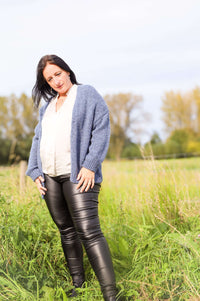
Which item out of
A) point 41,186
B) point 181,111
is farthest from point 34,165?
point 181,111

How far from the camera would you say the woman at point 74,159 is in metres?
2.29

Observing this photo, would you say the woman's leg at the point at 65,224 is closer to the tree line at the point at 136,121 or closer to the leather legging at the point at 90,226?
the leather legging at the point at 90,226

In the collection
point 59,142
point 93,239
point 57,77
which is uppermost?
point 57,77

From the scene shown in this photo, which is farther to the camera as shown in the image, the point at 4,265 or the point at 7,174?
the point at 7,174

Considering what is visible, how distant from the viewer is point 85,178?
7.54 ft

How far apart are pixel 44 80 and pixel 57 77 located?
0.23 meters

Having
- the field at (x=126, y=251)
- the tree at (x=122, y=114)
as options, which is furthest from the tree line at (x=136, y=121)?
the field at (x=126, y=251)

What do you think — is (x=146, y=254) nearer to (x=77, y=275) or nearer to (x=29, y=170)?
(x=77, y=275)

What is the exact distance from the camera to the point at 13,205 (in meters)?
3.37

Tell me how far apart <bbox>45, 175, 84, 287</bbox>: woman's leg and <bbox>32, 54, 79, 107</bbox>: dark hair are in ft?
2.35

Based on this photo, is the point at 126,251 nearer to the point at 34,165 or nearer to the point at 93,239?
the point at 93,239

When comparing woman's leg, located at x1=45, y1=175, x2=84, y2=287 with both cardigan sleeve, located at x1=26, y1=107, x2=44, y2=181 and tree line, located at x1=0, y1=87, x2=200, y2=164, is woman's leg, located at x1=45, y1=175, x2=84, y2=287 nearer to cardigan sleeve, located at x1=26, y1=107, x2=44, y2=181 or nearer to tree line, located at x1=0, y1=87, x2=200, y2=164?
cardigan sleeve, located at x1=26, y1=107, x2=44, y2=181

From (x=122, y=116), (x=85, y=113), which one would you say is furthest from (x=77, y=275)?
(x=122, y=116)

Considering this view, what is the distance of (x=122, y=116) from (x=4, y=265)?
82.0 ft
